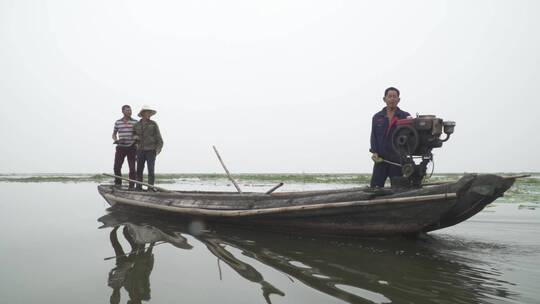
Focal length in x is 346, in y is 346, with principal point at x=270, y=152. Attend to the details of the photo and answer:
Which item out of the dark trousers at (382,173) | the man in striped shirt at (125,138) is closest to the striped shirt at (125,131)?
the man in striped shirt at (125,138)

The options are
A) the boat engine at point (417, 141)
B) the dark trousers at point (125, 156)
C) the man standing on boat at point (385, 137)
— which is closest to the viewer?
the boat engine at point (417, 141)

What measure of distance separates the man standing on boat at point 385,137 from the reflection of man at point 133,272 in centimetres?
360

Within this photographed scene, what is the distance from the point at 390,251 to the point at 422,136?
1566mm

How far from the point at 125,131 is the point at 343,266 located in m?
6.63

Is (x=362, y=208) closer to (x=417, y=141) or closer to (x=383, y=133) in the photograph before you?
(x=417, y=141)

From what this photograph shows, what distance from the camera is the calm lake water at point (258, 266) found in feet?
9.70

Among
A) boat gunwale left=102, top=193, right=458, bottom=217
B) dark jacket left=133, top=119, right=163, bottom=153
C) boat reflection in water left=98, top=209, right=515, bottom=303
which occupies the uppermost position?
dark jacket left=133, top=119, right=163, bottom=153

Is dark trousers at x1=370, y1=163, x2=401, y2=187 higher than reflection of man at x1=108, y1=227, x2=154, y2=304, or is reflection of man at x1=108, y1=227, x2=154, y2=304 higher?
dark trousers at x1=370, y1=163, x2=401, y2=187

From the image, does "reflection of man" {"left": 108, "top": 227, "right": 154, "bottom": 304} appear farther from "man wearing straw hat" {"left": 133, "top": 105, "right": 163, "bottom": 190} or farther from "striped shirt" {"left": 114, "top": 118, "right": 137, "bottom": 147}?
"striped shirt" {"left": 114, "top": 118, "right": 137, "bottom": 147}

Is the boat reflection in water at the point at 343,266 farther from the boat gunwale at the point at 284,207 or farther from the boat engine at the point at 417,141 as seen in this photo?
the boat engine at the point at 417,141

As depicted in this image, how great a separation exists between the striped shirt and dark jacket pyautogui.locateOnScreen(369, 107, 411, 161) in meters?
5.79

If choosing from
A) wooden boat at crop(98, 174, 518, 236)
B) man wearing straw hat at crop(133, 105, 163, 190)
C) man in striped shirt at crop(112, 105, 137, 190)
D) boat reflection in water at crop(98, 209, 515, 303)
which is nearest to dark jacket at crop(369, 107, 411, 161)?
wooden boat at crop(98, 174, 518, 236)

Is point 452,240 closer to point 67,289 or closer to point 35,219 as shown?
point 67,289

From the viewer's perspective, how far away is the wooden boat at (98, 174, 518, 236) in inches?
158
